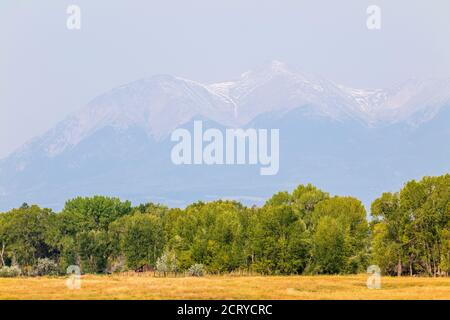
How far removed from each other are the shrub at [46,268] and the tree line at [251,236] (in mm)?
192

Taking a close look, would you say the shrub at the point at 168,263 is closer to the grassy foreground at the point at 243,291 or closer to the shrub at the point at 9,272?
the shrub at the point at 9,272

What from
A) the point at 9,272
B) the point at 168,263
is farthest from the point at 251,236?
the point at 9,272

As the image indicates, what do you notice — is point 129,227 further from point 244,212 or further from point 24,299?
point 24,299

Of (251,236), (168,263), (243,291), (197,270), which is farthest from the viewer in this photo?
(168,263)

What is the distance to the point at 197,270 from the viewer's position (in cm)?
12594

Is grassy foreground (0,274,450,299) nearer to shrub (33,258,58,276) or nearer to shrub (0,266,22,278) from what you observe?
shrub (0,266,22,278)

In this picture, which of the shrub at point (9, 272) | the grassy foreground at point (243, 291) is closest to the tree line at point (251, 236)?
the shrub at point (9, 272)

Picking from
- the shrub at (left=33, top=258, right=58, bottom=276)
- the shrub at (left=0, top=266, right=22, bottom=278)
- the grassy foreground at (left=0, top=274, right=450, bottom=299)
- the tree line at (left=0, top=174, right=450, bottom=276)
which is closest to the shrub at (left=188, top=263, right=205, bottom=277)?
the tree line at (left=0, top=174, right=450, bottom=276)

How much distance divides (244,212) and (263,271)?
16.0 meters

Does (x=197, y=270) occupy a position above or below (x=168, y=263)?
below

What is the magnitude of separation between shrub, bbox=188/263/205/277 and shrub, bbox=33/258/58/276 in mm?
27974

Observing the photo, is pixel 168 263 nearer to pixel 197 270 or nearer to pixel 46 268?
pixel 197 270

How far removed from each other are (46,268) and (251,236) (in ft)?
124
